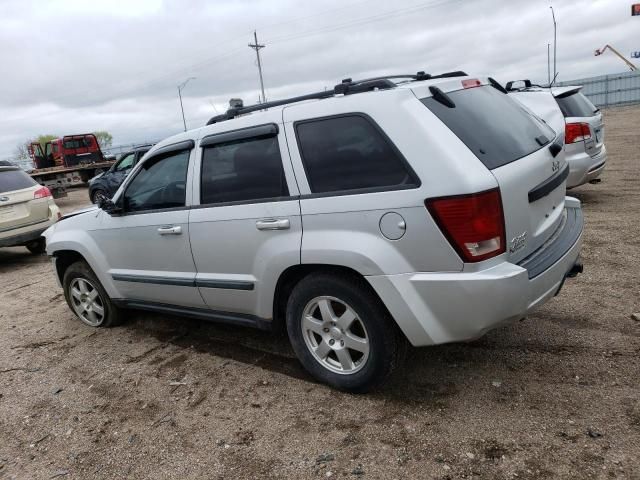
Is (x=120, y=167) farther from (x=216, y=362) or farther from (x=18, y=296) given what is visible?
(x=216, y=362)

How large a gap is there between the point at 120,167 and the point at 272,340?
39.7 feet

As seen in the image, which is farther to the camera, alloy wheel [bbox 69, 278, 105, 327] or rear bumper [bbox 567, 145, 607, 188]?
rear bumper [bbox 567, 145, 607, 188]

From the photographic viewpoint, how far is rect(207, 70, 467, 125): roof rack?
122 inches

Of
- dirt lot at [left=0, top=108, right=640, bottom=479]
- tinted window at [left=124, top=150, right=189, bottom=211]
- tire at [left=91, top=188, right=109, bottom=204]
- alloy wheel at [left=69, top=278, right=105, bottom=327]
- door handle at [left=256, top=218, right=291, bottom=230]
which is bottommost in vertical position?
dirt lot at [left=0, top=108, right=640, bottom=479]

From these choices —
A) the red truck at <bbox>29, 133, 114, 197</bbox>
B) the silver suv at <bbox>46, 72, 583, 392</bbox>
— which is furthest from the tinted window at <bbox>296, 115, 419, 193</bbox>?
the red truck at <bbox>29, 133, 114, 197</bbox>

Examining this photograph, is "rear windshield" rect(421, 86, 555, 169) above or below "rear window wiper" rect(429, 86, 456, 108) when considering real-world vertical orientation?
below

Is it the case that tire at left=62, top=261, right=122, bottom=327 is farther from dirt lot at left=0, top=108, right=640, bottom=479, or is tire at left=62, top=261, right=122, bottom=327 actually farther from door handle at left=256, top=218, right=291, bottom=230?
door handle at left=256, top=218, right=291, bottom=230

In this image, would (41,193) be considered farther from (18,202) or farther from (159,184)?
(159,184)

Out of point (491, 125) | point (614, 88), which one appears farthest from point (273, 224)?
point (614, 88)

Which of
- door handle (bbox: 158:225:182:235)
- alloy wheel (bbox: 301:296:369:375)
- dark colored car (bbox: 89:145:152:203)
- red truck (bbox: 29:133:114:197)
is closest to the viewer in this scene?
alloy wheel (bbox: 301:296:369:375)

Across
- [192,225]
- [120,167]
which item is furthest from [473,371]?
[120,167]

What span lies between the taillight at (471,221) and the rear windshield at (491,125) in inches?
9.9

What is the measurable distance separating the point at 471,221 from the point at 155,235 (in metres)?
2.51

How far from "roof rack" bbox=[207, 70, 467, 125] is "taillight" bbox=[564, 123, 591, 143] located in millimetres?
4207
